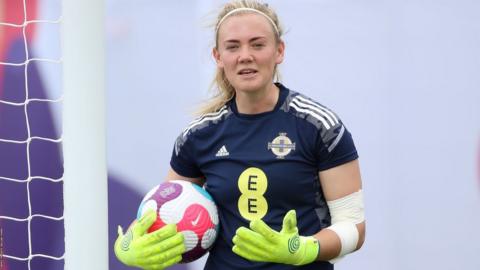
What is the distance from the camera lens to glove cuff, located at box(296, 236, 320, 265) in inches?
68.8

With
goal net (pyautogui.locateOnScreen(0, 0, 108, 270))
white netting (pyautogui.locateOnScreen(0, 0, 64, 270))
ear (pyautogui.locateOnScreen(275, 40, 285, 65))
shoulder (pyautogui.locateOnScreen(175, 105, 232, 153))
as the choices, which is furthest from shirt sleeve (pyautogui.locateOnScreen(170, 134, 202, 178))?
white netting (pyautogui.locateOnScreen(0, 0, 64, 270))

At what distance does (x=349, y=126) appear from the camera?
3.06 meters

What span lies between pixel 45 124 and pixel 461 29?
1.64 meters

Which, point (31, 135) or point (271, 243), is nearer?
point (271, 243)

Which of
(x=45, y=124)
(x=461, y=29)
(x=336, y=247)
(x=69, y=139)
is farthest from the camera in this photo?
(x=45, y=124)

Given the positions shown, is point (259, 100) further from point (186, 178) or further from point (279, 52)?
point (186, 178)

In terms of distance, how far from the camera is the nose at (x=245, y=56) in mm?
1838

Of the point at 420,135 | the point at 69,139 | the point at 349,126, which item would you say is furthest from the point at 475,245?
the point at 69,139

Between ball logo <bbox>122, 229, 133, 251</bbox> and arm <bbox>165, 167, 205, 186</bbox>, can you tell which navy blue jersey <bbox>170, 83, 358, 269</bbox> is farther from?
A: ball logo <bbox>122, 229, 133, 251</bbox>

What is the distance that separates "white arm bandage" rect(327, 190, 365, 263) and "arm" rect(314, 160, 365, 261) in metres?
0.01

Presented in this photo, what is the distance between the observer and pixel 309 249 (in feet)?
5.76

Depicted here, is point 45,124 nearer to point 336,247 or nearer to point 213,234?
point 213,234

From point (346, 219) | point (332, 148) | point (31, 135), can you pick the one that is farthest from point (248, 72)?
point (31, 135)

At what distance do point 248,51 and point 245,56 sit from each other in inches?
0.8
